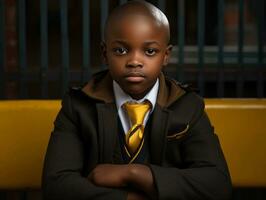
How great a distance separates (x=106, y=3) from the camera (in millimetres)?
3213

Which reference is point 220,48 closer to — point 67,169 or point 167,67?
point 167,67

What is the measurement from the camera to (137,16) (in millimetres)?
2076

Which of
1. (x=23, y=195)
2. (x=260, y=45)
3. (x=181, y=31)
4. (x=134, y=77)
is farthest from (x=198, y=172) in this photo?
(x=23, y=195)

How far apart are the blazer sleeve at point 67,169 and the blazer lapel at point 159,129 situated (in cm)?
21

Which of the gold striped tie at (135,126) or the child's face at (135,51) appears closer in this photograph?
the child's face at (135,51)

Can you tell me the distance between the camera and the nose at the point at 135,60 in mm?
2025

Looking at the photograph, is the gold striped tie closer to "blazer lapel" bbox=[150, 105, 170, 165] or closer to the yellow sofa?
"blazer lapel" bbox=[150, 105, 170, 165]

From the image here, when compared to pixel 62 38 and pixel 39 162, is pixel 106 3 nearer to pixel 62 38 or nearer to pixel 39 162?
pixel 62 38

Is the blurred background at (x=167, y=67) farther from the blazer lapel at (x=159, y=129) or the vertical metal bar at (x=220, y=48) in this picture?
the blazer lapel at (x=159, y=129)

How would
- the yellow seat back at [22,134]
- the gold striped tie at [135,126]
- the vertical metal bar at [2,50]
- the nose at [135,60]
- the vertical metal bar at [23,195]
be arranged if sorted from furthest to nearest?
the vertical metal bar at [23,195] → the vertical metal bar at [2,50] → the yellow seat back at [22,134] → the gold striped tie at [135,126] → the nose at [135,60]

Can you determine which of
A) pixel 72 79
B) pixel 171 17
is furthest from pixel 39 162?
pixel 171 17

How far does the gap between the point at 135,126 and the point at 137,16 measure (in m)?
0.36

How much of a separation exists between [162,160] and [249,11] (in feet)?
6.52

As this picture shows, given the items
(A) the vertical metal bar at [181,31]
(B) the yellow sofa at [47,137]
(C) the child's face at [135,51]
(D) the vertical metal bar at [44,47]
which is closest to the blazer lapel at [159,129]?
(C) the child's face at [135,51]
